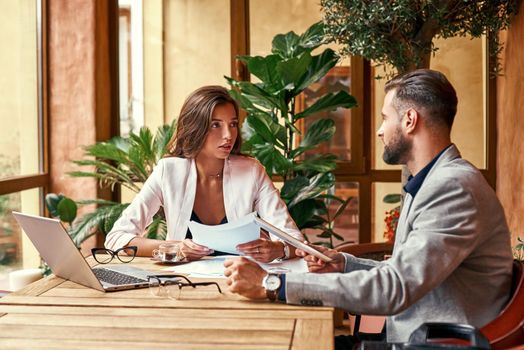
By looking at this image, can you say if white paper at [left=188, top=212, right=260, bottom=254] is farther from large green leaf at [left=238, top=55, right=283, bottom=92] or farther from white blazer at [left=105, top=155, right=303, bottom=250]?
large green leaf at [left=238, top=55, right=283, bottom=92]

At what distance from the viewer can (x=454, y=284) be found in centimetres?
215

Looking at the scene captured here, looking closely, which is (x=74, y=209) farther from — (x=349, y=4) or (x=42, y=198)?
(x=349, y=4)

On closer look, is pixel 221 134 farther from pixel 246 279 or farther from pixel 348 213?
pixel 348 213

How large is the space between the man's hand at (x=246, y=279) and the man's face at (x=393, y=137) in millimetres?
529

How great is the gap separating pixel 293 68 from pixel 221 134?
1.08m

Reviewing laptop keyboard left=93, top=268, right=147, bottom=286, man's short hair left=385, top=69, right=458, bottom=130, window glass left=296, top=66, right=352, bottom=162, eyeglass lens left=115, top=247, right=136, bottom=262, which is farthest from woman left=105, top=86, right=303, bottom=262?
window glass left=296, top=66, right=352, bottom=162

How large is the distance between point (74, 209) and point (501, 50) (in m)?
2.76

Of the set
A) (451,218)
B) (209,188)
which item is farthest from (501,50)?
(451,218)

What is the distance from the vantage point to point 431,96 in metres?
2.27

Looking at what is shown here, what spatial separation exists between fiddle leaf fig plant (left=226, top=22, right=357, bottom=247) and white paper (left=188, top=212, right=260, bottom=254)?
5.31 ft

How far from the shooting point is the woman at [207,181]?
11.4ft

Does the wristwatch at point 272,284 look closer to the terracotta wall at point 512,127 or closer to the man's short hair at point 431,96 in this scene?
the man's short hair at point 431,96

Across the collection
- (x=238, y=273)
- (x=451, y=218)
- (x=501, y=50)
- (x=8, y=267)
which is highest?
(x=501, y=50)

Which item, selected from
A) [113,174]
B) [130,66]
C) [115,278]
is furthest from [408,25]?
[115,278]
